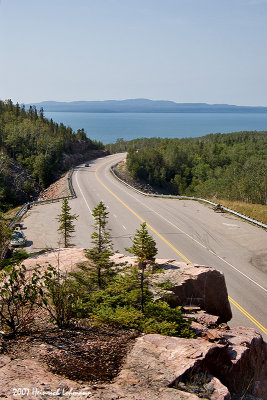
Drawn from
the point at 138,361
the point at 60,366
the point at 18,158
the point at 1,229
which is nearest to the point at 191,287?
the point at 138,361

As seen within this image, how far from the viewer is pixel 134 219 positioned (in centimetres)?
3509

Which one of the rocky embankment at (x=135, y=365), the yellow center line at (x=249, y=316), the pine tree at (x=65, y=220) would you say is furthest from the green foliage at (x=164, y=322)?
the pine tree at (x=65, y=220)

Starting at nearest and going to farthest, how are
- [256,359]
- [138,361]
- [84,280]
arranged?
[138,361]
[256,359]
[84,280]

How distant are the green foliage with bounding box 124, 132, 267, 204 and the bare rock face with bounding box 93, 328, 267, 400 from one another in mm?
59565

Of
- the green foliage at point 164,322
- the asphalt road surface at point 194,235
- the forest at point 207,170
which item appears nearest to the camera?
the green foliage at point 164,322

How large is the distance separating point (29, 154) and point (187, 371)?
7150 centimetres

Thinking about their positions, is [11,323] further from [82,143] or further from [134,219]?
[82,143]

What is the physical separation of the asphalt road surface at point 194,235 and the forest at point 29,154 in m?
16.3

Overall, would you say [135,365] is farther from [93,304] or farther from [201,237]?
[201,237]

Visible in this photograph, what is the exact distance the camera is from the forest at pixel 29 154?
59438 millimetres

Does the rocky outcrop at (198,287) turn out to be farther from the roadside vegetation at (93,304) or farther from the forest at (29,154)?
the forest at (29,154)

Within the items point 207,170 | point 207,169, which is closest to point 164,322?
point 207,170

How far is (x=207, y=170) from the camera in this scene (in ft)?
325

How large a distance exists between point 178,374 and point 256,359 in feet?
11.2
